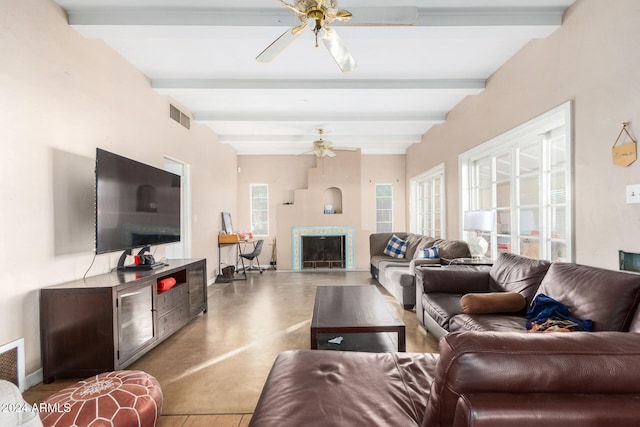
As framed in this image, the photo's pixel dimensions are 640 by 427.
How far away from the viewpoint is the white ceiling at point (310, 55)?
251 centimetres

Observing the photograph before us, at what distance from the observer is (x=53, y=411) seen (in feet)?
4.85

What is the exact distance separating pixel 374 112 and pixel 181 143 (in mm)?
A: 2960

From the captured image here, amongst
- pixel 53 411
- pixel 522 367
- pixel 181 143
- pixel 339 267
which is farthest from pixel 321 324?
pixel 339 267

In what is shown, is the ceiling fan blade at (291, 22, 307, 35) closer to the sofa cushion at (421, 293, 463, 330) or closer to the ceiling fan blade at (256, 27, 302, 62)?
the ceiling fan blade at (256, 27, 302, 62)

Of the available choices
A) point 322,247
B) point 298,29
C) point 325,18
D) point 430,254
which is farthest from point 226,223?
point 325,18

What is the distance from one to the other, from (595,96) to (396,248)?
13.0 ft

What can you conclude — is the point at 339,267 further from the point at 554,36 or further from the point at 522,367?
the point at 522,367

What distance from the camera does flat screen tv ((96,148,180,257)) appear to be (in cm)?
253

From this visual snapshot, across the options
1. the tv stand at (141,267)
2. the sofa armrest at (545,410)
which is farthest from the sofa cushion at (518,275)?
the tv stand at (141,267)

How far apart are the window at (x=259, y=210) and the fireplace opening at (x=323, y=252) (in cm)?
115

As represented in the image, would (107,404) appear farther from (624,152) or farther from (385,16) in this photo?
(624,152)

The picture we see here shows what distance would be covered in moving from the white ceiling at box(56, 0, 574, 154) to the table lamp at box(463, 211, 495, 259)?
1550 mm

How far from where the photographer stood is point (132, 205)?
2910 mm

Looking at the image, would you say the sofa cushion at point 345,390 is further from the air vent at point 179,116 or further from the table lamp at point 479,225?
the air vent at point 179,116
